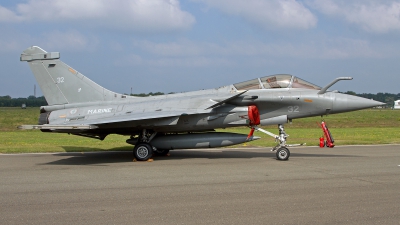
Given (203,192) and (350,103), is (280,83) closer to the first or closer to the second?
(350,103)

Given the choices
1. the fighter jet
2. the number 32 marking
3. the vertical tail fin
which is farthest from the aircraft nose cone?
the vertical tail fin

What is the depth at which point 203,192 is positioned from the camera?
800 centimetres

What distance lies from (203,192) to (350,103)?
7201 mm

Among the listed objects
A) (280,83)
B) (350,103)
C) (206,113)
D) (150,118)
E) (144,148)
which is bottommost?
(144,148)

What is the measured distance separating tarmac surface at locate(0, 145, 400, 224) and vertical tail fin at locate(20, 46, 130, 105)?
3001 millimetres

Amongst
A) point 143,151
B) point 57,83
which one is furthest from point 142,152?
point 57,83

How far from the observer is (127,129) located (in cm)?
1443

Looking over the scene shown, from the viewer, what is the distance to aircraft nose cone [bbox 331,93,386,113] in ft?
43.5

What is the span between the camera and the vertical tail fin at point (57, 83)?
50.2 ft

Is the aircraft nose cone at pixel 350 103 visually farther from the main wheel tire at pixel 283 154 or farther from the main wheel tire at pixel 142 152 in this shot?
the main wheel tire at pixel 142 152

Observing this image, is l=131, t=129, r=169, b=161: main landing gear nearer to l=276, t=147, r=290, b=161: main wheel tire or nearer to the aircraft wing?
the aircraft wing

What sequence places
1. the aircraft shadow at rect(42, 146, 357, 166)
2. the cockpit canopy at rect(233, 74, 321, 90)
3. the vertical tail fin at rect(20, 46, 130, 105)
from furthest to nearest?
the vertical tail fin at rect(20, 46, 130, 105), the cockpit canopy at rect(233, 74, 321, 90), the aircraft shadow at rect(42, 146, 357, 166)

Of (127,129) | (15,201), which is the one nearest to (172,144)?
(127,129)

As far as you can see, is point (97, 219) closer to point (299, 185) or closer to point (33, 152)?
point (299, 185)
